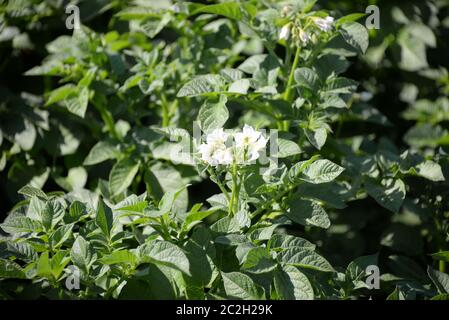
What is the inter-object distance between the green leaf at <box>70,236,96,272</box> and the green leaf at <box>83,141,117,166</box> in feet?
1.81

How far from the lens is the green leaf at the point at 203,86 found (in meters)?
1.44

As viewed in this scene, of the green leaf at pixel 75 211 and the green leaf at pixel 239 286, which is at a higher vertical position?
the green leaf at pixel 75 211

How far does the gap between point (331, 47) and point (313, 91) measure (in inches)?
7.3

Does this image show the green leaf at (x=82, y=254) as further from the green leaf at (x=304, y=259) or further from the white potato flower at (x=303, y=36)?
the white potato flower at (x=303, y=36)

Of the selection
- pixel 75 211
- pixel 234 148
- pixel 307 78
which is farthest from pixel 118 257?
pixel 307 78

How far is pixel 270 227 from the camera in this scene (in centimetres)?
126

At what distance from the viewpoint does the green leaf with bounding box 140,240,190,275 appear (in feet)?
3.69

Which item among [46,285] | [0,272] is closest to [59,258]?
[0,272]

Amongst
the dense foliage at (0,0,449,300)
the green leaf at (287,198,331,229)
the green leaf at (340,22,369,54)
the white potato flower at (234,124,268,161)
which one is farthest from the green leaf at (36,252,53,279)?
the green leaf at (340,22,369,54)

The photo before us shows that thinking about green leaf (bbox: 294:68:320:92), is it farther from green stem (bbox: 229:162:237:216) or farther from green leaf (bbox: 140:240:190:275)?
green leaf (bbox: 140:240:190:275)

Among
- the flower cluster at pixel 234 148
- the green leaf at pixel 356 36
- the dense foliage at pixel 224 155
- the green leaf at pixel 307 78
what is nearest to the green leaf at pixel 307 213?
the dense foliage at pixel 224 155

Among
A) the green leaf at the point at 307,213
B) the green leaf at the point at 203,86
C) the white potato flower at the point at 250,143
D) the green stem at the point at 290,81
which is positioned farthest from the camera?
the green stem at the point at 290,81

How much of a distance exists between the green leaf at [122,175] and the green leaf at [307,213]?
0.50m

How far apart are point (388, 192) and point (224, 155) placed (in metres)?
0.54
